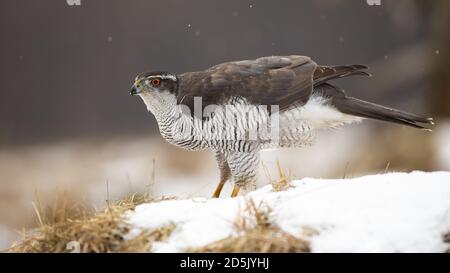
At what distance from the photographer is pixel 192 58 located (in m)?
9.08

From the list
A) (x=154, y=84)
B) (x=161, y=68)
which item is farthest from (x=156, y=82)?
(x=161, y=68)

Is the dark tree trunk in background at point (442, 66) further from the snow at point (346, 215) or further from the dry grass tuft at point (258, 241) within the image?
the dry grass tuft at point (258, 241)

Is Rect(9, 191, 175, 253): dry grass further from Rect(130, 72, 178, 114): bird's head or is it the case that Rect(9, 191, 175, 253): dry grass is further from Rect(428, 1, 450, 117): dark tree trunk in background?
Rect(428, 1, 450, 117): dark tree trunk in background

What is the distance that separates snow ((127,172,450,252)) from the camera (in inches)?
83.0

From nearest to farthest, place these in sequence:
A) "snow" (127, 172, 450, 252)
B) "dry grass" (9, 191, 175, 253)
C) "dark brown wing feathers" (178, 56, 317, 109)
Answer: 1. "snow" (127, 172, 450, 252)
2. "dry grass" (9, 191, 175, 253)
3. "dark brown wing feathers" (178, 56, 317, 109)

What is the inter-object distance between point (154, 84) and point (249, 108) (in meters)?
0.64

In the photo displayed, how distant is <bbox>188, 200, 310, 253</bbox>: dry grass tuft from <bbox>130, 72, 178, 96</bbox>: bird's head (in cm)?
145

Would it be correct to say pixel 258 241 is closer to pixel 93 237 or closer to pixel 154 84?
pixel 93 237

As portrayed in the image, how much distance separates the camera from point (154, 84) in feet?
11.4

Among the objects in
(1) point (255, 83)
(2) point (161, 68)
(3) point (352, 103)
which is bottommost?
(2) point (161, 68)

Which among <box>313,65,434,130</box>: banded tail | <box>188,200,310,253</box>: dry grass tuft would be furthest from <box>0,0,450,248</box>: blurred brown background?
<box>188,200,310,253</box>: dry grass tuft

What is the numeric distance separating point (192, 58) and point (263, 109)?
18.5 feet

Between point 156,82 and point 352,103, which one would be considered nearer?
point 156,82

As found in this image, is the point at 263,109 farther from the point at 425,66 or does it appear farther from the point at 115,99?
the point at 115,99
